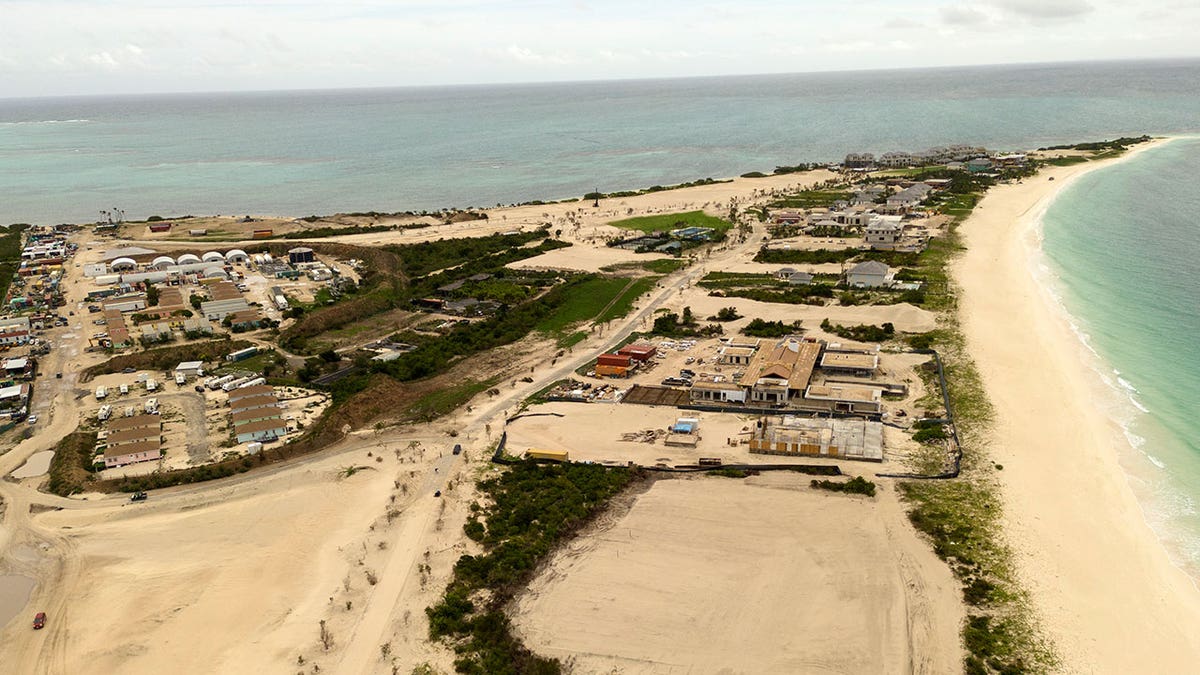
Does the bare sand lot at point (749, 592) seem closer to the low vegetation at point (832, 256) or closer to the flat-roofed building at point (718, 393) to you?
the flat-roofed building at point (718, 393)

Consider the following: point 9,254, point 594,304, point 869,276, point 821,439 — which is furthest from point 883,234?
point 9,254

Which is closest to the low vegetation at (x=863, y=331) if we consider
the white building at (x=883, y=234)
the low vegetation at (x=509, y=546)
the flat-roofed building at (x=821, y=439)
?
the flat-roofed building at (x=821, y=439)

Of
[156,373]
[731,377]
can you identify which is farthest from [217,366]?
[731,377]

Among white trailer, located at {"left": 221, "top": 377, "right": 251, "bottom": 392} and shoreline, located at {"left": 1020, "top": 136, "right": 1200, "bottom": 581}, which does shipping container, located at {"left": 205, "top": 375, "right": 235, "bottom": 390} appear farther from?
shoreline, located at {"left": 1020, "top": 136, "right": 1200, "bottom": 581}

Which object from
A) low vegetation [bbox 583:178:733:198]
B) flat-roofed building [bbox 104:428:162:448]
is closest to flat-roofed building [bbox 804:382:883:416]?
flat-roofed building [bbox 104:428:162:448]

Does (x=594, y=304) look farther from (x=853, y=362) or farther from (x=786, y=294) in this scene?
(x=853, y=362)

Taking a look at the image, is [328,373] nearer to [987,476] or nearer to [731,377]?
[731,377]
